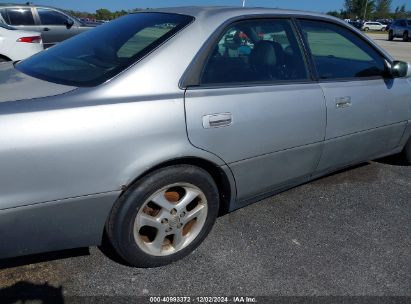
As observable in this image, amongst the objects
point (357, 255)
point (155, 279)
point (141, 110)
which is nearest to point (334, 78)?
point (357, 255)

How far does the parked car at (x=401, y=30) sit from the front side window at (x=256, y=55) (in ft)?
100

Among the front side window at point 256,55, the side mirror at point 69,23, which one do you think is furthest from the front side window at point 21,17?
the front side window at point 256,55

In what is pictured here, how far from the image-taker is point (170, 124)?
7.04 ft

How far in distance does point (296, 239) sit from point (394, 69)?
170cm

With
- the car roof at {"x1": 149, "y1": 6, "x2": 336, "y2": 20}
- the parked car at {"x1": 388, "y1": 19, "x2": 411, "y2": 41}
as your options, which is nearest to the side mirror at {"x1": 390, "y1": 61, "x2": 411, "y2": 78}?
the car roof at {"x1": 149, "y1": 6, "x2": 336, "y2": 20}

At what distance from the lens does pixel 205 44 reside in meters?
2.38

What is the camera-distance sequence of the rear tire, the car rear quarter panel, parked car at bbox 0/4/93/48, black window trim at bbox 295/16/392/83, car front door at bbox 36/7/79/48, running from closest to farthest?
the car rear quarter panel
the rear tire
black window trim at bbox 295/16/392/83
parked car at bbox 0/4/93/48
car front door at bbox 36/7/79/48

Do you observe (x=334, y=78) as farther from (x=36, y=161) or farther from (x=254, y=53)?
(x=36, y=161)

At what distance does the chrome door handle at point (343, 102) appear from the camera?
295cm

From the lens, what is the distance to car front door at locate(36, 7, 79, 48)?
986 cm

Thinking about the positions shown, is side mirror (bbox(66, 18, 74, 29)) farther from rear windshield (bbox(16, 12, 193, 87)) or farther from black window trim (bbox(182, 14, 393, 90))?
black window trim (bbox(182, 14, 393, 90))

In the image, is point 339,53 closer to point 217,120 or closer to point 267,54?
point 267,54

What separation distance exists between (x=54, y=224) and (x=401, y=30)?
32.6m

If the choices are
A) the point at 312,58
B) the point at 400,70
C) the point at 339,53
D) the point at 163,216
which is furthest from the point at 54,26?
the point at 163,216
